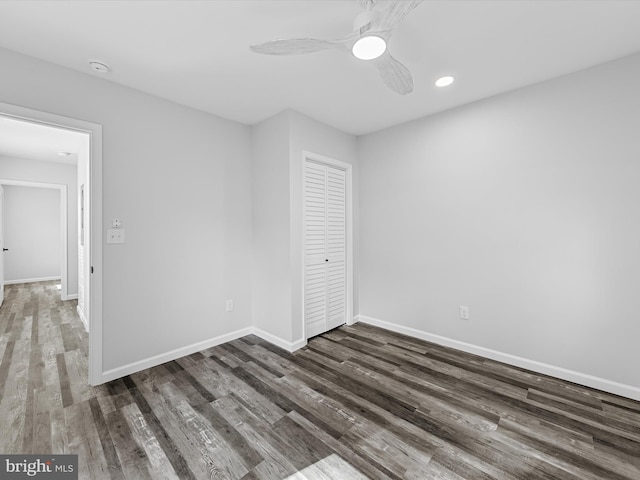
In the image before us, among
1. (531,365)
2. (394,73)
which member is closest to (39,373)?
(394,73)

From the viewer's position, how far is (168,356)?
2611 millimetres

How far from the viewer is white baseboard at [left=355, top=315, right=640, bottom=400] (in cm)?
205

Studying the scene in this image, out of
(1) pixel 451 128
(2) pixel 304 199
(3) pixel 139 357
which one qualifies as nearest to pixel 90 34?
(2) pixel 304 199

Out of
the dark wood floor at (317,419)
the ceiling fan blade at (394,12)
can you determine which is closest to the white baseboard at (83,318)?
the dark wood floor at (317,419)

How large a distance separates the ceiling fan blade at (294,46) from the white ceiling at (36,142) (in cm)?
303

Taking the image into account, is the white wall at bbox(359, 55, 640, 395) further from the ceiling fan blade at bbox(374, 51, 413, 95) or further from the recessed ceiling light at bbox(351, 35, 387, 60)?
the recessed ceiling light at bbox(351, 35, 387, 60)

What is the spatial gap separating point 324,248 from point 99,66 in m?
2.59

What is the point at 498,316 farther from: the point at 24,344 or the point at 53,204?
the point at 53,204

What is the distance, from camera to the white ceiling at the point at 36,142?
345cm

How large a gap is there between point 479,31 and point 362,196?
7.01 ft

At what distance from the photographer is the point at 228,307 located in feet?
10.1

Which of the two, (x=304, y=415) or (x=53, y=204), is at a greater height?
(x=53, y=204)

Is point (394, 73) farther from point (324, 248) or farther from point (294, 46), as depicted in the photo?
point (324, 248)

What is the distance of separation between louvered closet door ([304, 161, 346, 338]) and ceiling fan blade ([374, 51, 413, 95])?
1.45 metres
